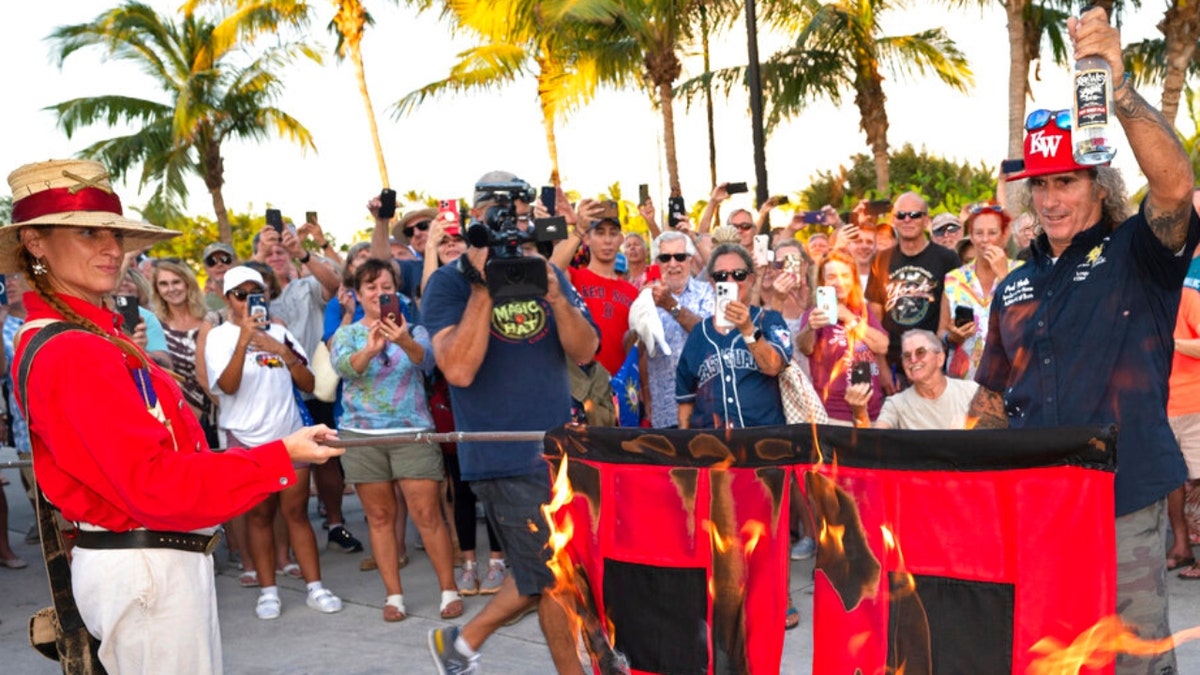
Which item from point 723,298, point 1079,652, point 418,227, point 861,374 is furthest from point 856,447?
point 418,227

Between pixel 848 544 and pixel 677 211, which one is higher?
pixel 677 211

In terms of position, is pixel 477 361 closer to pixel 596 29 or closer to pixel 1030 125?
pixel 1030 125

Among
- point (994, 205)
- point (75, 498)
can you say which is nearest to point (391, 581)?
point (75, 498)

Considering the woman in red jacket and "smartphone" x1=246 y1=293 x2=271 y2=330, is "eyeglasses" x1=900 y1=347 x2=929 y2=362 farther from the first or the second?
the woman in red jacket

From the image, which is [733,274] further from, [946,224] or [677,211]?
[946,224]

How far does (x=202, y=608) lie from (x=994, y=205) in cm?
563

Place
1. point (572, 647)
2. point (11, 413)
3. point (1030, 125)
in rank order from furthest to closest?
point (11, 413)
point (572, 647)
point (1030, 125)

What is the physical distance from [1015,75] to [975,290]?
11279 millimetres

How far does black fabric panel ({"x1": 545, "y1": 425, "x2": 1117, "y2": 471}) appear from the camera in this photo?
122 inches

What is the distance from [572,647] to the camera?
4734 mm

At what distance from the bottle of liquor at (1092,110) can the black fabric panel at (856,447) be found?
2.53 ft

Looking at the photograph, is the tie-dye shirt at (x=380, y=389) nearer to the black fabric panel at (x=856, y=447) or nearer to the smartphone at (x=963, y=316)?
the smartphone at (x=963, y=316)

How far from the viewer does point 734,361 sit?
625 centimetres

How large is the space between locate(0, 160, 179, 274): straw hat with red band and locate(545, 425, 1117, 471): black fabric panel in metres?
1.44
